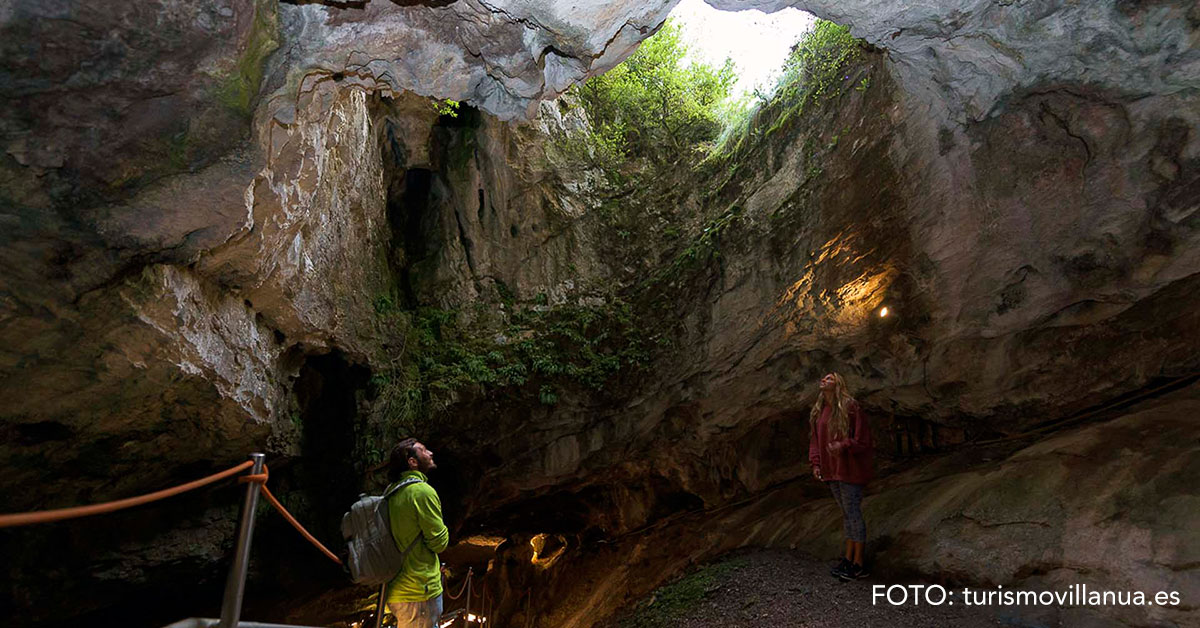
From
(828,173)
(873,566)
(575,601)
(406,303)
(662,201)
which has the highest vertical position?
(662,201)

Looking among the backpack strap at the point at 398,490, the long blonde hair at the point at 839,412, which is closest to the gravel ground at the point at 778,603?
the long blonde hair at the point at 839,412

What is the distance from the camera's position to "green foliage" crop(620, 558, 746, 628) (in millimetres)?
5402

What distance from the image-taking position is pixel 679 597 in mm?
5793

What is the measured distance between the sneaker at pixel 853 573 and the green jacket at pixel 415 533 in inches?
145

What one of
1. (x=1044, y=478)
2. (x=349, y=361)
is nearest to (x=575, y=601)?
(x=349, y=361)

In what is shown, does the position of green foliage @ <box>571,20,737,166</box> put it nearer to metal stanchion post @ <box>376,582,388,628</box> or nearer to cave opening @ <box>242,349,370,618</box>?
cave opening @ <box>242,349,370,618</box>

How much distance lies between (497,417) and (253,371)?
3402 mm

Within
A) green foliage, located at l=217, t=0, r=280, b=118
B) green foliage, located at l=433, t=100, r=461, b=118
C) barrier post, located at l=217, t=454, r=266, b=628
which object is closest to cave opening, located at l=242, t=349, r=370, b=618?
green foliage, located at l=433, t=100, r=461, b=118

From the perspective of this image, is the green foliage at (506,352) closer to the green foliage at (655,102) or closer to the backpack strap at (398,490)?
the green foliage at (655,102)

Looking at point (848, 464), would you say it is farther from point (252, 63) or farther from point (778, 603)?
point (252, 63)

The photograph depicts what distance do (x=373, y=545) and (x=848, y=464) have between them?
4.15 m

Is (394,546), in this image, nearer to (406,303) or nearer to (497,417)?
(497,417)

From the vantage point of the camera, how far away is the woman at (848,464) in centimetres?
504

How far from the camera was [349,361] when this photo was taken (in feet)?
24.4
